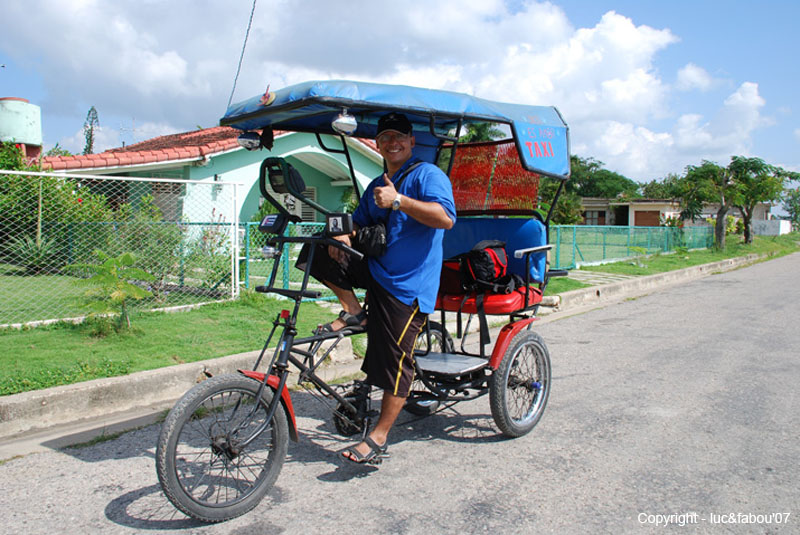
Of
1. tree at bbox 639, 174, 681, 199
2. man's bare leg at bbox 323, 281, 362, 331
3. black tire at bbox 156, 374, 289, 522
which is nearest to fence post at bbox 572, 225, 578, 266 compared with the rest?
man's bare leg at bbox 323, 281, 362, 331

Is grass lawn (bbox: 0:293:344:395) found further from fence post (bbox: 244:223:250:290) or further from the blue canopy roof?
the blue canopy roof

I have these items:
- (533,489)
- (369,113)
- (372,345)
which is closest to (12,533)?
(372,345)

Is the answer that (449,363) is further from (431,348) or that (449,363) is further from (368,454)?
(368,454)

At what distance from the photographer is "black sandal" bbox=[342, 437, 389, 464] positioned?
11.0 ft

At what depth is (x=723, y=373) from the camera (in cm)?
586

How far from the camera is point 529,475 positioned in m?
3.53

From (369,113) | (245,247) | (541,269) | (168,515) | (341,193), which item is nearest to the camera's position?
(168,515)

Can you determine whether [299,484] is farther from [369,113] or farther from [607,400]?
[607,400]

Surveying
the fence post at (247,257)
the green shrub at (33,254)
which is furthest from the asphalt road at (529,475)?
the green shrub at (33,254)

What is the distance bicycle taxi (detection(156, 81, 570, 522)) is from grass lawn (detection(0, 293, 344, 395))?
74 centimetres

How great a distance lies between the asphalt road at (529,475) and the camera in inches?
116

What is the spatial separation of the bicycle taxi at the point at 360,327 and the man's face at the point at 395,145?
166 millimetres

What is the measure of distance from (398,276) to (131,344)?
11.3 feet

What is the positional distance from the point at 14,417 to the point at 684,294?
40.1 feet
